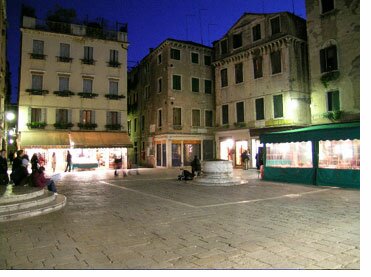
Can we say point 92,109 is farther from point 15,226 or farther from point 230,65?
point 15,226

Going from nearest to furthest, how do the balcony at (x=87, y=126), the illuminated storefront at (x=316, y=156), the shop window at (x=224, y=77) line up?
the illuminated storefront at (x=316, y=156), the balcony at (x=87, y=126), the shop window at (x=224, y=77)

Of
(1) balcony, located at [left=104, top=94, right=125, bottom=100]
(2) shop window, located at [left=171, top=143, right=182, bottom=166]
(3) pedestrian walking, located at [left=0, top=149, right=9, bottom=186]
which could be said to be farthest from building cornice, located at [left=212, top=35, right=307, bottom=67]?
(3) pedestrian walking, located at [left=0, top=149, right=9, bottom=186]

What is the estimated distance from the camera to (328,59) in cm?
2073

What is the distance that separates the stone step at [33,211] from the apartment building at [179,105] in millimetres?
20547

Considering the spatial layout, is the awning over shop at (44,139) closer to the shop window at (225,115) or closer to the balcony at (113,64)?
the balcony at (113,64)

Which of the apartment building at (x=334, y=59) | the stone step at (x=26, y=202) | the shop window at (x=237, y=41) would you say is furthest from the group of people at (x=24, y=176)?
the shop window at (x=237, y=41)

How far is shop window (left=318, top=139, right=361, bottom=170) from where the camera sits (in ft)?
39.9


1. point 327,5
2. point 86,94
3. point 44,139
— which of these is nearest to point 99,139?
point 86,94

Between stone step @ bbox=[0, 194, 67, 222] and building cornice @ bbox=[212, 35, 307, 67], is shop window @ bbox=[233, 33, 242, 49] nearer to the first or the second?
building cornice @ bbox=[212, 35, 307, 67]

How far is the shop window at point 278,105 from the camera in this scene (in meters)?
23.1

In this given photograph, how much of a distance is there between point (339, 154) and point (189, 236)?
977cm

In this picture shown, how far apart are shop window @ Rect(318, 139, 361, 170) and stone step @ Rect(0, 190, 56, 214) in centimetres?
1119

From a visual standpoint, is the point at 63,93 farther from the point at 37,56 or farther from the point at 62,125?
the point at 37,56

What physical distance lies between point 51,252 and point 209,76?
28667mm
